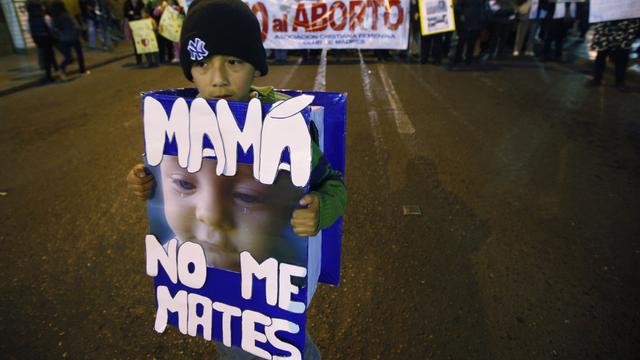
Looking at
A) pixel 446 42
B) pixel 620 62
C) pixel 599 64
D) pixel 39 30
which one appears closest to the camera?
pixel 620 62

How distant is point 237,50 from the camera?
1.40m

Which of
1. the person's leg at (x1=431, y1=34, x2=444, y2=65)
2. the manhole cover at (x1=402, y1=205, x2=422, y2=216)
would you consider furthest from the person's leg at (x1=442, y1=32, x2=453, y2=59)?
the manhole cover at (x1=402, y1=205, x2=422, y2=216)

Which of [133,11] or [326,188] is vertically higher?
[133,11]

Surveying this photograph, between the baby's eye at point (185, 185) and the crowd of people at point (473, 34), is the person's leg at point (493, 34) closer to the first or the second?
the crowd of people at point (473, 34)

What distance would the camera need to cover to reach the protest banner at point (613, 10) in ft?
19.3

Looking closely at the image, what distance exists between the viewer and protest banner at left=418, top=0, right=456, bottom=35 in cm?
1019

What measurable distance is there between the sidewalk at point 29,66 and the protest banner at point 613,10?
11.0 metres

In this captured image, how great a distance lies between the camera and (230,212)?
1.23 m

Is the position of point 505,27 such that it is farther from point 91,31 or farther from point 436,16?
point 91,31

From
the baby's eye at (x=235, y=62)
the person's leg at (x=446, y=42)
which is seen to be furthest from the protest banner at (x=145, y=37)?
the baby's eye at (x=235, y=62)

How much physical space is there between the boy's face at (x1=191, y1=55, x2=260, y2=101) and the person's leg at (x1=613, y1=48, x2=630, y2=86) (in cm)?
784

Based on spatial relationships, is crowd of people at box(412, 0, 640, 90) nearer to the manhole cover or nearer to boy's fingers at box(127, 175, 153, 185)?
the manhole cover

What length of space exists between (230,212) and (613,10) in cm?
739

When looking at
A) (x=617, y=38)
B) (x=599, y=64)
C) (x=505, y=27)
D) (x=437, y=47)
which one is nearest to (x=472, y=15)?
(x=437, y=47)
